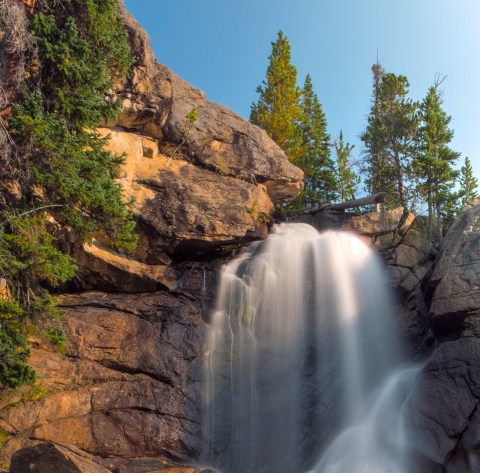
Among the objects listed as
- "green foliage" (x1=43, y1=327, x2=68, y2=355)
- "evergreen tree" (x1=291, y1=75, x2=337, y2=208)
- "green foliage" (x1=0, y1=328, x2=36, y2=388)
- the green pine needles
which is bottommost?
"green foliage" (x1=0, y1=328, x2=36, y2=388)

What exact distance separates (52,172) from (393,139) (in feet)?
63.4

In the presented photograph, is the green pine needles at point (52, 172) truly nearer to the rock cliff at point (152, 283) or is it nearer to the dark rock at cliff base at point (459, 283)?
the rock cliff at point (152, 283)

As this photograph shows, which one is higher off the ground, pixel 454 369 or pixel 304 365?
pixel 454 369

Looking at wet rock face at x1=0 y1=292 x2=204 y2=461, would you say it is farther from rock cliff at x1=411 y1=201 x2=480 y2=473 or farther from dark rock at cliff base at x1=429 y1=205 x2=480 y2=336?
dark rock at cliff base at x1=429 y1=205 x2=480 y2=336

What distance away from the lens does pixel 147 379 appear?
13766 millimetres

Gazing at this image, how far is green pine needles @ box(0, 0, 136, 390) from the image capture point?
1155 centimetres

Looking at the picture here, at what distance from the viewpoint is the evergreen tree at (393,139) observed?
24.9 m

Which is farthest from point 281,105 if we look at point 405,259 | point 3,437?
point 3,437

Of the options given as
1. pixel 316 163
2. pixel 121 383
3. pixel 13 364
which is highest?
pixel 316 163

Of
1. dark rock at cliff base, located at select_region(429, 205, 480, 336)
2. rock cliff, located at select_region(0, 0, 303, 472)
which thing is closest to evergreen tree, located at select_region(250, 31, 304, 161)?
rock cliff, located at select_region(0, 0, 303, 472)

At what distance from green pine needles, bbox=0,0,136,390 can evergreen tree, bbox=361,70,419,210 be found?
637 inches

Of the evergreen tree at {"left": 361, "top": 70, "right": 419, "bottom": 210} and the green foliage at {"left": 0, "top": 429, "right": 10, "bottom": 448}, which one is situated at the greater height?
the evergreen tree at {"left": 361, "top": 70, "right": 419, "bottom": 210}

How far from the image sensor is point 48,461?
891 cm

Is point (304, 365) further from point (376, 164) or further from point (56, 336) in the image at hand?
point (376, 164)
